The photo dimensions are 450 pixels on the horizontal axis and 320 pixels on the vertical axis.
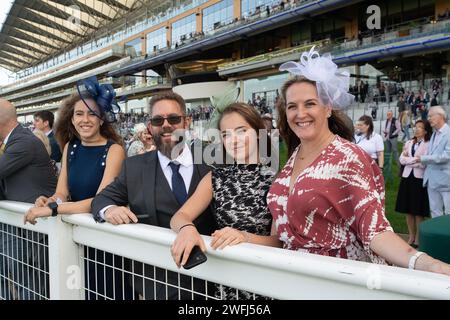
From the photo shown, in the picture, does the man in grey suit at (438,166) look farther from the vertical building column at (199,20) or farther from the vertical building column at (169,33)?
the vertical building column at (169,33)

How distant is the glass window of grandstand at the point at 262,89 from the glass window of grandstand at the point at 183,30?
9.72 metres

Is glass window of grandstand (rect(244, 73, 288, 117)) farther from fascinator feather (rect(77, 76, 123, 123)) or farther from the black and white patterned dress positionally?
the black and white patterned dress

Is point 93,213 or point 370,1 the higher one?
point 370,1

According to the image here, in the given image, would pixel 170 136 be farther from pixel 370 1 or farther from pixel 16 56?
pixel 16 56

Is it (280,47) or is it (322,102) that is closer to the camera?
(322,102)

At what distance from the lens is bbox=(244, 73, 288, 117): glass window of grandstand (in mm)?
27120

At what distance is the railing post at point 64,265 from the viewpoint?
178cm

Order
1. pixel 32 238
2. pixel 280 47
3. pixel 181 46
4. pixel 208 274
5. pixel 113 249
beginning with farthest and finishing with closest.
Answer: pixel 181 46 → pixel 280 47 → pixel 32 238 → pixel 113 249 → pixel 208 274

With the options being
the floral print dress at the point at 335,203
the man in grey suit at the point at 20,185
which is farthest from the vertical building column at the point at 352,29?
the floral print dress at the point at 335,203

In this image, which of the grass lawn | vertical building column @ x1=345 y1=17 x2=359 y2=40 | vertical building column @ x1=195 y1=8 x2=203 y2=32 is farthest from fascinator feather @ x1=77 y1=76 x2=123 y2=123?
vertical building column @ x1=195 y1=8 x2=203 y2=32

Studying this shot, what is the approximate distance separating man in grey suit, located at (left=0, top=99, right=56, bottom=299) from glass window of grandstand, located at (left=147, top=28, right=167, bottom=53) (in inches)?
1659
